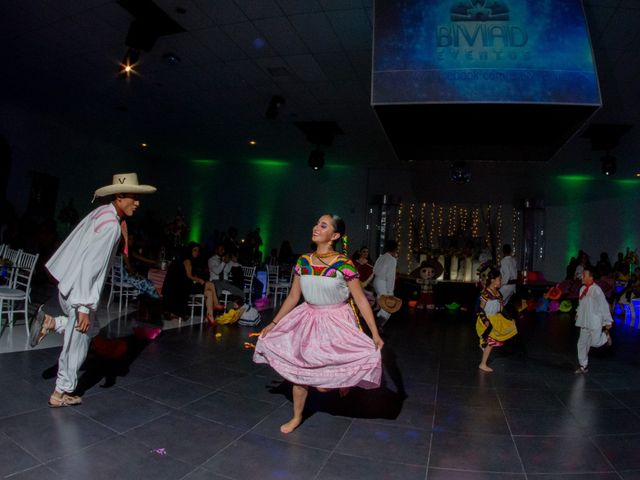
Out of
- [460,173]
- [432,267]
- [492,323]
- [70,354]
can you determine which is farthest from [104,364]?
[460,173]

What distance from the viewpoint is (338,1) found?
14.9 ft

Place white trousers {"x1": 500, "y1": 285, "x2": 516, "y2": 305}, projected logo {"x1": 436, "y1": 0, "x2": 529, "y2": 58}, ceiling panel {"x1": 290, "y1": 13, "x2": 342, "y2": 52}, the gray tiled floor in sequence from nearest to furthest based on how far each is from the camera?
the gray tiled floor
projected logo {"x1": 436, "y1": 0, "x2": 529, "y2": 58}
ceiling panel {"x1": 290, "y1": 13, "x2": 342, "y2": 52}
white trousers {"x1": 500, "y1": 285, "x2": 516, "y2": 305}

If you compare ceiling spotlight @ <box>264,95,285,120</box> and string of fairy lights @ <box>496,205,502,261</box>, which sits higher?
ceiling spotlight @ <box>264,95,285,120</box>

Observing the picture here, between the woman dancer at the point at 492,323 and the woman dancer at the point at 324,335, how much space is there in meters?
2.44

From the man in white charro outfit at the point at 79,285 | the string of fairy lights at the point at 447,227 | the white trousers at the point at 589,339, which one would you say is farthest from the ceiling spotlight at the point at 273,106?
the string of fairy lights at the point at 447,227

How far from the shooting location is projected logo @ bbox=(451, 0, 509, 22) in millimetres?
3607

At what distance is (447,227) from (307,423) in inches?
432

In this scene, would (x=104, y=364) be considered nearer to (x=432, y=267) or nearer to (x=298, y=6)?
(x=298, y=6)

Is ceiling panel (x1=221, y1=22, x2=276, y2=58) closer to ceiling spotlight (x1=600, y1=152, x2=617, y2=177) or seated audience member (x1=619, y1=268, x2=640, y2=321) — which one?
ceiling spotlight (x1=600, y1=152, x2=617, y2=177)

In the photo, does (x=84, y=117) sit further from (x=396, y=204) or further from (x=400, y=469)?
(x=400, y=469)

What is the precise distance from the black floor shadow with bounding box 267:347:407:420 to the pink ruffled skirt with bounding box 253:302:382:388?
1.94 ft

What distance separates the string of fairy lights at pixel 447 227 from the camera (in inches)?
499

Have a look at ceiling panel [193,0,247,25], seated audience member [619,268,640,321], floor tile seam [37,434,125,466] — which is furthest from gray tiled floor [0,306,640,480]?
seated audience member [619,268,640,321]

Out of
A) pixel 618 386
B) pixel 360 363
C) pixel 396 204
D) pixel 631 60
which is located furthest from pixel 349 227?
pixel 360 363
